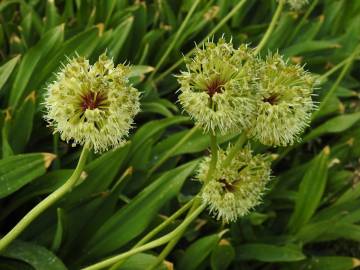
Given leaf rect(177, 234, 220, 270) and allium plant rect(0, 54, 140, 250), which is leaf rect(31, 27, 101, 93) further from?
allium plant rect(0, 54, 140, 250)

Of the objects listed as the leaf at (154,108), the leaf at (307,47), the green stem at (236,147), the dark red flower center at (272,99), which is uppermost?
the dark red flower center at (272,99)

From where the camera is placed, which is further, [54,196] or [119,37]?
[119,37]

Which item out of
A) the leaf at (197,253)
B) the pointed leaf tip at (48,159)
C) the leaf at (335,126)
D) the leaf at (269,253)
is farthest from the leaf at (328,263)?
the pointed leaf tip at (48,159)

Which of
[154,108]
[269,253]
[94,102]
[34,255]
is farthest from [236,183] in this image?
[154,108]

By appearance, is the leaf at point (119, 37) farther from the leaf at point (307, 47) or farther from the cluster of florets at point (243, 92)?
the cluster of florets at point (243, 92)

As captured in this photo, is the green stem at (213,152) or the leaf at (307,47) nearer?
the green stem at (213,152)

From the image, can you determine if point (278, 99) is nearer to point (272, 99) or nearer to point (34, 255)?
point (272, 99)

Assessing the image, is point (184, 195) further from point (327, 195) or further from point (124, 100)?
point (124, 100)
